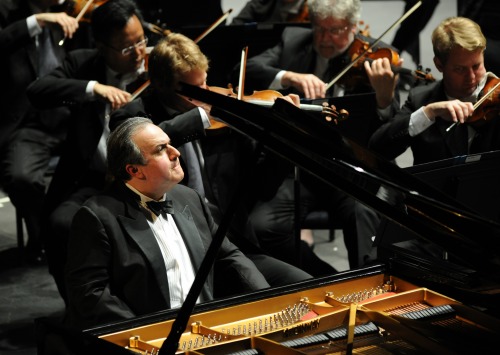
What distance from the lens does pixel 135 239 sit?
313 cm

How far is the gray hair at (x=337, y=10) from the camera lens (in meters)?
4.81

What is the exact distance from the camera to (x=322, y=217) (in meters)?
4.48

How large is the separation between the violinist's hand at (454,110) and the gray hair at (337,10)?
36.8 inches

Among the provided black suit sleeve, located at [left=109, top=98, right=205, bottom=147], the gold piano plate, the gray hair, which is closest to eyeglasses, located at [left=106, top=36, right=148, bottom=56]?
black suit sleeve, located at [left=109, top=98, right=205, bottom=147]

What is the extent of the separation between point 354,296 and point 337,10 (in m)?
2.23

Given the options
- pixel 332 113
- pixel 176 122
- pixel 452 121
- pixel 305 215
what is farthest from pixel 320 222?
pixel 176 122

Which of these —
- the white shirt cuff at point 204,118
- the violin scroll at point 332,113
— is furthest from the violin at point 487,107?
the white shirt cuff at point 204,118

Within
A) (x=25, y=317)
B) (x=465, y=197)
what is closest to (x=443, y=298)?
(x=465, y=197)

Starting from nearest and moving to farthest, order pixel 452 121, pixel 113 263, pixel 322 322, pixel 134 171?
pixel 322 322, pixel 113 263, pixel 134 171, pixel 452 121

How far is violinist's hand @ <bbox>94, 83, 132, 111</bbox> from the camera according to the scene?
4.38 metres

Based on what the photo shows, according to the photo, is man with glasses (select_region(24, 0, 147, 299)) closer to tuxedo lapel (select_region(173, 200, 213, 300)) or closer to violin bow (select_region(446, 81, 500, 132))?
tuxedo lapel (select_region(173, 200, 213, 300))

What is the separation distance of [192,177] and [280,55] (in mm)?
1300

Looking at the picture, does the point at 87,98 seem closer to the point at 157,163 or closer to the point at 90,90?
the point at 90,90

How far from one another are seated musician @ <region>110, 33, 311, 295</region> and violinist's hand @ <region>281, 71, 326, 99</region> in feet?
1.68
